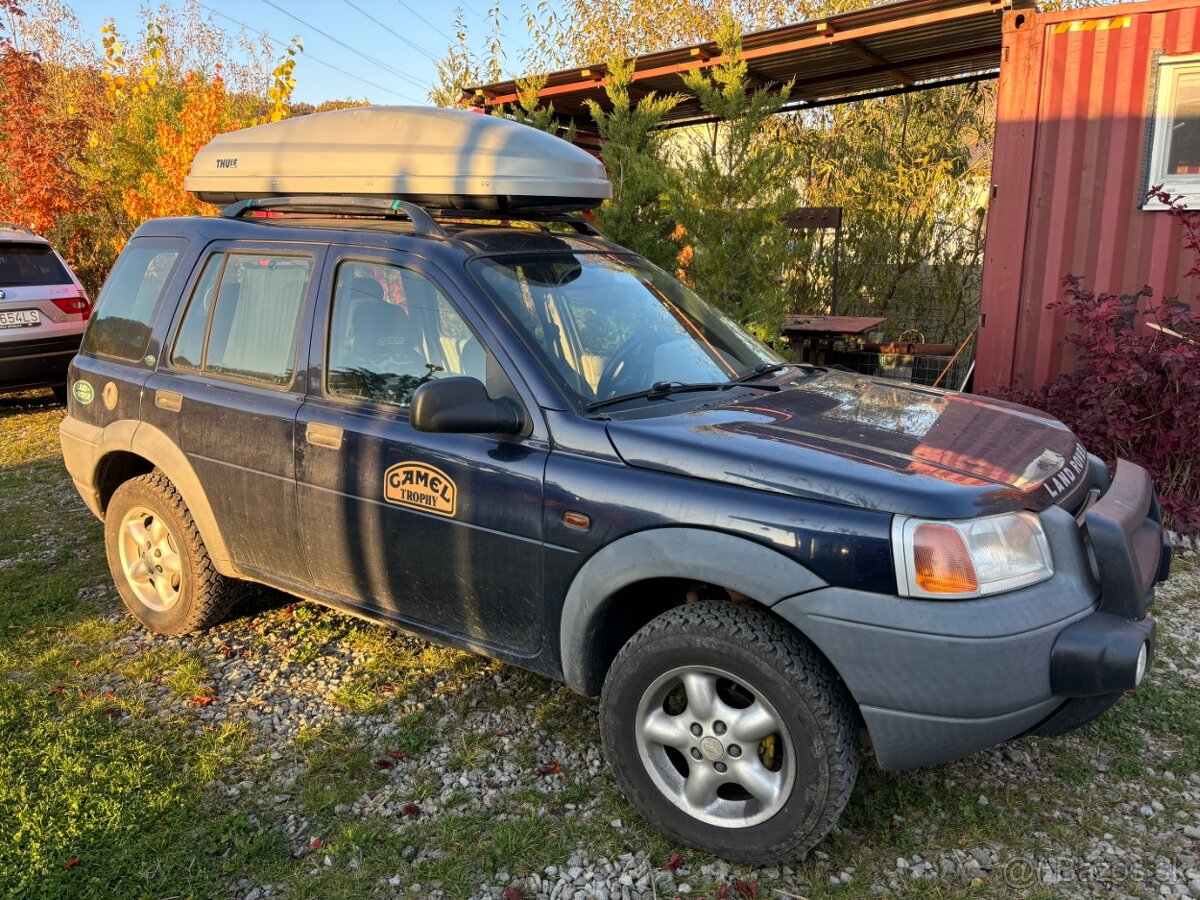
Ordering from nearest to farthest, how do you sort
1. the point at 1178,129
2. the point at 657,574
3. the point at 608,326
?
the point at 657,574
the point at 608,326
the point at 1178,129

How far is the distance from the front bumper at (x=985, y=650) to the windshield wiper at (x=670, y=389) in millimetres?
945

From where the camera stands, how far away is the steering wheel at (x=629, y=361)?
3193 millimetres

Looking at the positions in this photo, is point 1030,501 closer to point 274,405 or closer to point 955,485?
point 955,485

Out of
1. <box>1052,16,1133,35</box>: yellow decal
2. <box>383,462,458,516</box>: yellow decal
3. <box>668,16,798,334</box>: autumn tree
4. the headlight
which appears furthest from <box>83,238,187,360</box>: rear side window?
<box>1052,16,1133,35</box>: yellow decal

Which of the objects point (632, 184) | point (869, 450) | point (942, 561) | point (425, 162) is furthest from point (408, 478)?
point (632, 184)

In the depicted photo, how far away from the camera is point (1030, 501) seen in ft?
8.55

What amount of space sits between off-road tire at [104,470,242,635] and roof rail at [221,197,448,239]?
4.37 ft

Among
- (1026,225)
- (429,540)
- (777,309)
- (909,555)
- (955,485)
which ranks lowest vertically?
(429,540)

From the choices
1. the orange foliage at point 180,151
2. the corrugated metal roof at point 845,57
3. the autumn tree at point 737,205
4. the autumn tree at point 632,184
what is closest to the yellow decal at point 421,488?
the autumn tree at point 737,205

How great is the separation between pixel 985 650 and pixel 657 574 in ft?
3.04

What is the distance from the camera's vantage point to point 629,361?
336 centimetres

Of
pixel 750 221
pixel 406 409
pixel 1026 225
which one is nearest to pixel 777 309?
pixel 750 221

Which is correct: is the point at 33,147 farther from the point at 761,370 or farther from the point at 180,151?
the point at 761,370

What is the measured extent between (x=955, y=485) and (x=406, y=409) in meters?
1.91
